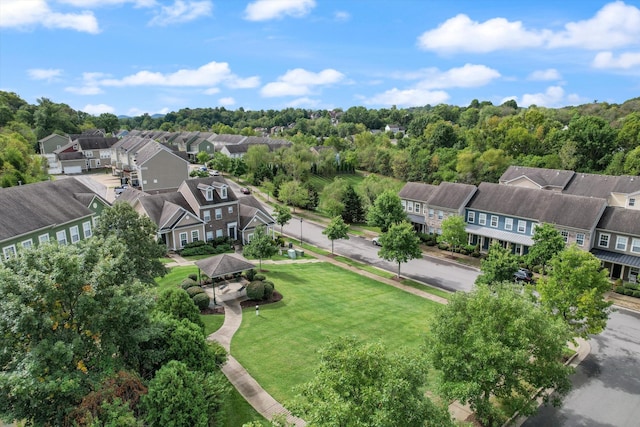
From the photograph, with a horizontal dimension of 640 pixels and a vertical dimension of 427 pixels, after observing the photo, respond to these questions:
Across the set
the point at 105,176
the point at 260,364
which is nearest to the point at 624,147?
the point at 260,364

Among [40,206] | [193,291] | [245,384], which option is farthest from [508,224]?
[40,206]

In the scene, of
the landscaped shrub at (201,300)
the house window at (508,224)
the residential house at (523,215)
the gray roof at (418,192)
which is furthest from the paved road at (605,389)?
the gray roof at (418,192)

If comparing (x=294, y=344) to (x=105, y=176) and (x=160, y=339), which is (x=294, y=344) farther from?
(x=105, y=176)

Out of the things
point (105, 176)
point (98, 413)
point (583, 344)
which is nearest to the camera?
point (98, 413)

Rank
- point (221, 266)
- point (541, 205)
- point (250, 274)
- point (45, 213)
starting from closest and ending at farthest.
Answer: point (221, 266)
point (250, 274)
point (45, 213)
point (541, 205)

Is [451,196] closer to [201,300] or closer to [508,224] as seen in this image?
[508,224]
